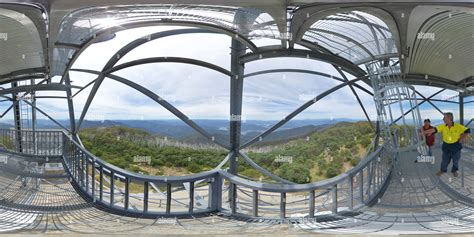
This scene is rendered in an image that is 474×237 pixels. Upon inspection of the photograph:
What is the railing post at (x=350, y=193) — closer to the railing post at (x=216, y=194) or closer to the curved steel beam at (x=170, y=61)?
the railing post at (x=216, y=194)

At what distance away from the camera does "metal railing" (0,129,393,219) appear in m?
4.34

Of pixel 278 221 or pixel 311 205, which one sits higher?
pixel 311 205

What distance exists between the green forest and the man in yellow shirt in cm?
78

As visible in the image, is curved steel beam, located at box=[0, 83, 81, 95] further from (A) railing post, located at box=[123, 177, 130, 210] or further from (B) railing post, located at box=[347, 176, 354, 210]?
(B) railing post, located at box=[347, 176, 354, 210]

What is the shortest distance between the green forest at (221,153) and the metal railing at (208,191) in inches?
3.2

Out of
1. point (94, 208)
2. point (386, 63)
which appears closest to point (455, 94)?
point (386, 63)

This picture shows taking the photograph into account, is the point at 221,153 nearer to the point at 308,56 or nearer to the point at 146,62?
the point at 146,62

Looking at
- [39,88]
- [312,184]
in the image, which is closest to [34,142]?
[39,88]

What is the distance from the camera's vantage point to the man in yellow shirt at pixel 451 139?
14.7ft

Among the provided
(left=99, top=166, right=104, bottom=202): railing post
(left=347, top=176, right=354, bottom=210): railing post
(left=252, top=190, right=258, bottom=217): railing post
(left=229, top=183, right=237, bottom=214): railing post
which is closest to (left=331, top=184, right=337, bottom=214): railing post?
(left=347, top=176, right=354, bottom=210): railing post

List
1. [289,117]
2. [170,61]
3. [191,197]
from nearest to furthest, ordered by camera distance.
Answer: [191,197] → [170,61] → [289,117]

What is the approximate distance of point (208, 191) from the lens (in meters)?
4.38

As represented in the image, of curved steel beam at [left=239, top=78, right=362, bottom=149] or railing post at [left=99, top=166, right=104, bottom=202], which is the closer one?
railing post at [left=99, top=166, right=104, bottom=202]

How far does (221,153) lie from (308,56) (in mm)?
1350
